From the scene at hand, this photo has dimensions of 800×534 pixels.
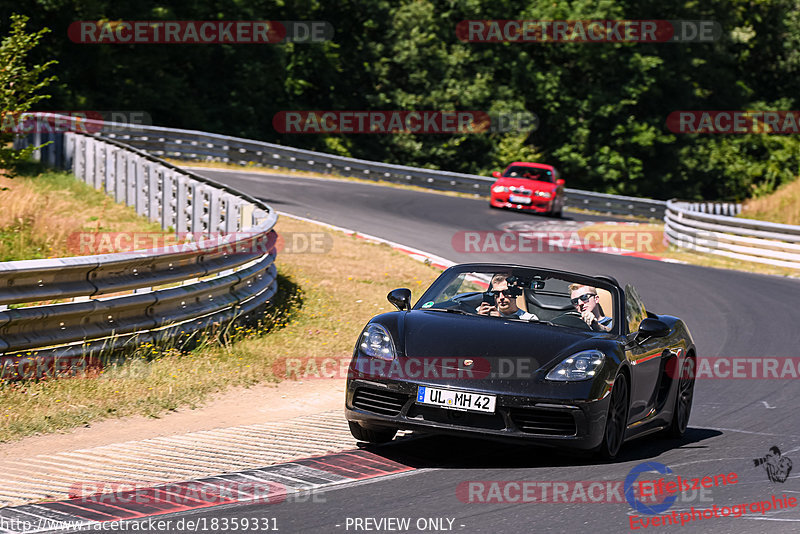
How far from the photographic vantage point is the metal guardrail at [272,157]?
3397 cm

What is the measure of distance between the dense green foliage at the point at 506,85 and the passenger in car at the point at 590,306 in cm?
3799

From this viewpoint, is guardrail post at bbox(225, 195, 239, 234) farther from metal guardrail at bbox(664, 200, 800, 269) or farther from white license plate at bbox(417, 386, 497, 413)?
metal guardrail at bbox(664, 200, 800, 269)

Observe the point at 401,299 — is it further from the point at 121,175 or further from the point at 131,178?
the point at 121,175

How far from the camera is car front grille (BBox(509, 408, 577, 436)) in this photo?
6832 millimetres

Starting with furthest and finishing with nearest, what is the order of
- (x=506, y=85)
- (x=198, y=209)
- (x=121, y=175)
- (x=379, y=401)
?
1. (x=506, y=85)
2. (x=121, y=175)
3. (x=198, y=209)
4. (x=379, y=401)

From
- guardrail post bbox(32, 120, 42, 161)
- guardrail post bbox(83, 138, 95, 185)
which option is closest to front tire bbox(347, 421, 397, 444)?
guardrail post bbox(83, 138, 95, 185)

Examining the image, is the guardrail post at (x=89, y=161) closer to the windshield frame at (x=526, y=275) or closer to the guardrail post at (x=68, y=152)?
the guardrail post at (x=68, y=152)

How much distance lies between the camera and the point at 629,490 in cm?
654

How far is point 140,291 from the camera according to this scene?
11711mm

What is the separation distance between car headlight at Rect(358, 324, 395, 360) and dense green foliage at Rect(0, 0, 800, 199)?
38.3m

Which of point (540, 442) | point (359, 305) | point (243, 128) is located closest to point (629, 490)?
point (540, 442)

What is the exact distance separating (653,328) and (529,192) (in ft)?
77.8

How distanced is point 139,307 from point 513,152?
44.0m

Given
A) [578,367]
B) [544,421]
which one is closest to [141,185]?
[578,367]
